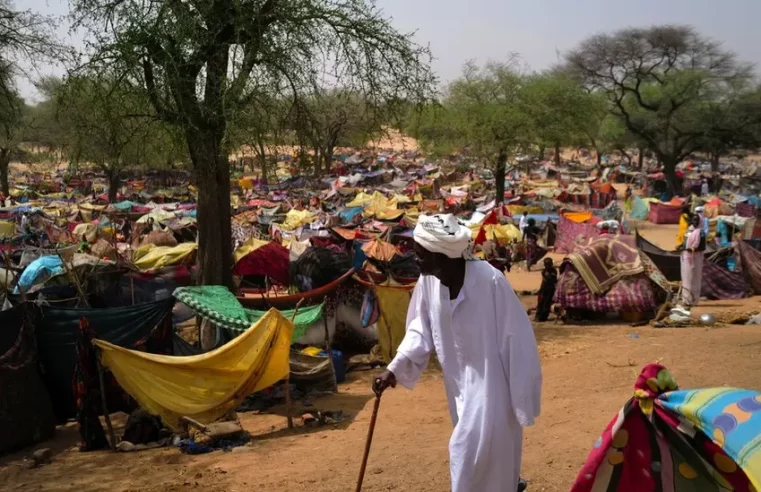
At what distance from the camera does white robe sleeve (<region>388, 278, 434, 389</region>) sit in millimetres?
3180

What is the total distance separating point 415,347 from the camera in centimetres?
318

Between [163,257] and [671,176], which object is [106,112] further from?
[671,176]

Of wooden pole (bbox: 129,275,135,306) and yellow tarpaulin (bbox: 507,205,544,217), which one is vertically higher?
yellow tarpaulin (bbox: 507,205,544,217)

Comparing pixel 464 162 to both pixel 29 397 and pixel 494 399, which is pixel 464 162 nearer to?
pixel 29 397

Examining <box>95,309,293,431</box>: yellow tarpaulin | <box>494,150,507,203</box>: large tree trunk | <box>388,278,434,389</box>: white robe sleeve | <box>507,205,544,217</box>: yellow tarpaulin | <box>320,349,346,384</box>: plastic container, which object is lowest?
<box>320,349,346,384</box>: plastic container

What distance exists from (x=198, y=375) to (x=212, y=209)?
3.71 meters

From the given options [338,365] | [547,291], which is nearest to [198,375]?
[338,365]

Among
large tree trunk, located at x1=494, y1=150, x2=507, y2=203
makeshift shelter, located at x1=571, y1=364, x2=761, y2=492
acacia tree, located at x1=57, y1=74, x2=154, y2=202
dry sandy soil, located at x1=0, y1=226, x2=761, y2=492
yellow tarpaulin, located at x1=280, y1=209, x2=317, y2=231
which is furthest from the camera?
large tree trunk, located at x1=494, y1=150, x2=507, y2=203

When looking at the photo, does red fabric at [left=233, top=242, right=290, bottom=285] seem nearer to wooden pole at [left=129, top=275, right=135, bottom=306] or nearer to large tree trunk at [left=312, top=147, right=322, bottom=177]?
large tree trunk at [left=312, top=147, right=322, bottom=177]

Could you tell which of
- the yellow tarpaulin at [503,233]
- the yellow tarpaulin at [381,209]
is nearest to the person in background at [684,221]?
the yellow tarpaulin at [503,233]

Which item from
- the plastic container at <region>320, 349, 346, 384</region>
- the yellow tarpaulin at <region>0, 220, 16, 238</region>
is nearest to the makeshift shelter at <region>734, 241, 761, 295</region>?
the plastic container at <region>320, 349, 346, 384</region>

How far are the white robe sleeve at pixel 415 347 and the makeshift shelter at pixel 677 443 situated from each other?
2.69 feet

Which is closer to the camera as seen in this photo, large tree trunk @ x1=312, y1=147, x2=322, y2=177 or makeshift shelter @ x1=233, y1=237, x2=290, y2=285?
large tree trunk @ x1=312, y1=147, x2=322, y2=177

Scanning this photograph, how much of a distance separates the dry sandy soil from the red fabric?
4.55 m
